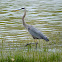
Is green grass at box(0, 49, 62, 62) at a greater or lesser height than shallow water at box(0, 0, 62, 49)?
greater

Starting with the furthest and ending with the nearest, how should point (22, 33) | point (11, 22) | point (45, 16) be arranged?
1. point (45, 16)
2. point (11, 22)
3. point (22, 33)

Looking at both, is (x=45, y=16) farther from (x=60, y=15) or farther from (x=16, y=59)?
(x=16, y=59)

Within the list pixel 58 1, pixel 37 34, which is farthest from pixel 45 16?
pixel 58 1

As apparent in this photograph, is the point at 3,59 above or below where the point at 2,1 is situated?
above

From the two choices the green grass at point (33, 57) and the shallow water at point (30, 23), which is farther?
the shallow water at point (30, 23)

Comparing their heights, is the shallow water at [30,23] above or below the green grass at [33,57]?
below

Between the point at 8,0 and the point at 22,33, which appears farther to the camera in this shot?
the point at 8,0

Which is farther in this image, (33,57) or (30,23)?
(30,23)

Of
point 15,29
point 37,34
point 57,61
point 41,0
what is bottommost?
point 41,0

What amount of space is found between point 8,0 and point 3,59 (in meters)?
15.3

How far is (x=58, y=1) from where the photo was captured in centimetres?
1869

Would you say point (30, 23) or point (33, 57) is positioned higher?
point (33, 57)

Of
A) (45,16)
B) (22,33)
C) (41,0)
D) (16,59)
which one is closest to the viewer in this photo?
(16,59)

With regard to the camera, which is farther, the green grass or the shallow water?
the shallow water
